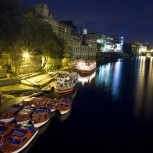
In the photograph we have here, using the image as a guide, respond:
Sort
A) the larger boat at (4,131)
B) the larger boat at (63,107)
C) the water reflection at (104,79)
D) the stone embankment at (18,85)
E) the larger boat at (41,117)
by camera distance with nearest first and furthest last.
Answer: the larger boat at (4,131), the larger boat at (41,117), the larger boat at (63,107), the stone embankment at (18,85), the water reflection at (104,79)

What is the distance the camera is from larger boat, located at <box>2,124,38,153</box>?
75.5ft

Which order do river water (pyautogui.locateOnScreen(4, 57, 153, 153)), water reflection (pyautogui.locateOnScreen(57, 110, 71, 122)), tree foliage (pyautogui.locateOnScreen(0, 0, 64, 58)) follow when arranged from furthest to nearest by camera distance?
tree foliage (pyautogui.locateOnScreen(0, 0, 64, 58))
water reflection (pyautogui.locateOnScreen(57, 110, 71, 122))
river water (pyautogui.locateOnScreen(4, 57, 153, 153))

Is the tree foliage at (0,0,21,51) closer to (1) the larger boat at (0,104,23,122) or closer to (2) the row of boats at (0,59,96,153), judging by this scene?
(2) the row of boats at (0,59,96,153)

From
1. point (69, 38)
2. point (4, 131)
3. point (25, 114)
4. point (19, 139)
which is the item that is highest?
point (69, 38)

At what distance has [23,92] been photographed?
1663 inches

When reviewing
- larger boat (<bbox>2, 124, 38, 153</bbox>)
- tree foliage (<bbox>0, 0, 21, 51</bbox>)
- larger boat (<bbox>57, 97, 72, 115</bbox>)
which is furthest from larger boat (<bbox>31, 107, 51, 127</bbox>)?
tree foliage (<bbox>0, 0, 21, 51</bbox>)

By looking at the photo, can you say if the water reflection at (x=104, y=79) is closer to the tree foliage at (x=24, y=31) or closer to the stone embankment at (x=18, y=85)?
the tree foliage at (x=24, y=31)

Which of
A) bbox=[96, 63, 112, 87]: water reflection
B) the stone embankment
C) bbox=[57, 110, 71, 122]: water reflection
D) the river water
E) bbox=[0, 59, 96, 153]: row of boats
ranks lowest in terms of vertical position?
the river water

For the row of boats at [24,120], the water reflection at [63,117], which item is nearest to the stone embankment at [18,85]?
the row of boats at [24,120]

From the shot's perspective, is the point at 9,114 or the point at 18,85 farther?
the point at 18,85

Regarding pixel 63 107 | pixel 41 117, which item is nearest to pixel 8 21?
pixel 63 107

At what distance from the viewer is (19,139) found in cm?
2389

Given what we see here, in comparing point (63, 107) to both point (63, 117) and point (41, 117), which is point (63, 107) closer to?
point (63, 117)

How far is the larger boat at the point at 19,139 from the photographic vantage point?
75.5ft
